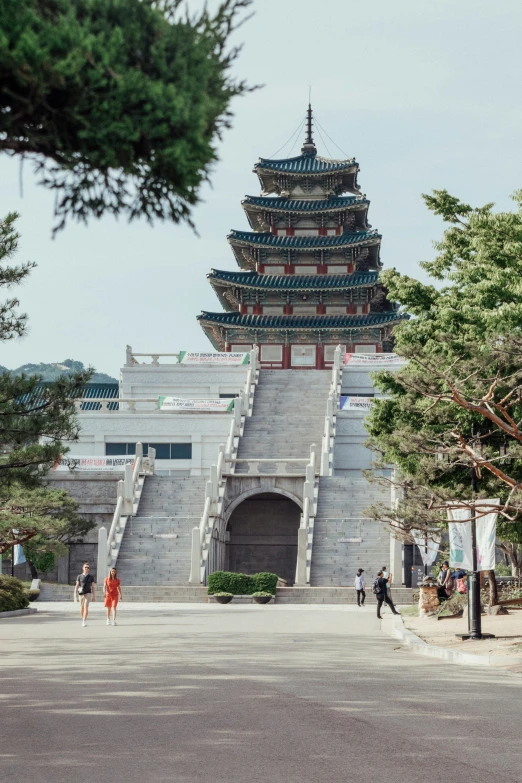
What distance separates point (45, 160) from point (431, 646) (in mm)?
12704

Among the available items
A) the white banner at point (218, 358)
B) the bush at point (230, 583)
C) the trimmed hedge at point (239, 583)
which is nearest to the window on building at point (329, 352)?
the white banner at point (218, 358)

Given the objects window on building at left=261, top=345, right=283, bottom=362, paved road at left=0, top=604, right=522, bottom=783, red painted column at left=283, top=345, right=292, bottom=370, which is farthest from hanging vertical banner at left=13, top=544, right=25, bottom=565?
window on building at left=261, top=345, right=283, bottom=362

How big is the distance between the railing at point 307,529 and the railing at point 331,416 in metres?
1.01

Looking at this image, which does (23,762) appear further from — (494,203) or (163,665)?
(494,203)

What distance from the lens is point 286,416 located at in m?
51.2

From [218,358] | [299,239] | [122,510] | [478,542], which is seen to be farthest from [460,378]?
[299,239]

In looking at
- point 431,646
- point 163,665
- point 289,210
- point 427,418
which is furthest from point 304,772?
point 289,210

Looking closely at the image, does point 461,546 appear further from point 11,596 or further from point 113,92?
point 11,596

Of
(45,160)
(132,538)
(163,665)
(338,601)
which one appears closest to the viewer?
(45,160)

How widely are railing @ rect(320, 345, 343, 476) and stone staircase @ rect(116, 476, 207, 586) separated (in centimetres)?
521

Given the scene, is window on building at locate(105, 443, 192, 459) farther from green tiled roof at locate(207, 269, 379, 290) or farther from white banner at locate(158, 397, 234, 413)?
green tiled roof at locate(207, 269, 379, 290)

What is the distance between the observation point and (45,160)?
643 cm

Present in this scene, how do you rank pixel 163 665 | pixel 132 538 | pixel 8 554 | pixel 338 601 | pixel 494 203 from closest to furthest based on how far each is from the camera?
1. pixel 163 665
2. pixel 494 203
3. pixel 338 601
4. pixel 132 538
5. pixel 8 554

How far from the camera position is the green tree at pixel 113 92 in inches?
223
